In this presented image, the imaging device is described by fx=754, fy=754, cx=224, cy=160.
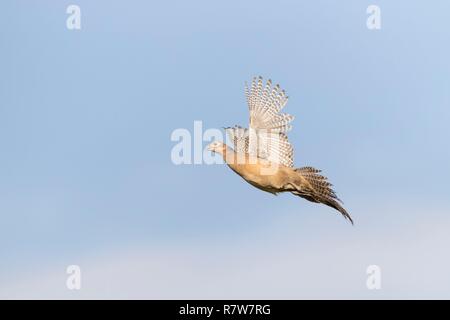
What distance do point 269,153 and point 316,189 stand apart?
1.59 metres

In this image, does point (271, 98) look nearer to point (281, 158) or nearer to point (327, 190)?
point (281, 158)

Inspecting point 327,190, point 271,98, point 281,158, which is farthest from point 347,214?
point 271,98

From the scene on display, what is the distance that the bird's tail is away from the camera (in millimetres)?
19859

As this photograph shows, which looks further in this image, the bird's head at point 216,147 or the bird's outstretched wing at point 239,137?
the bird's outstretched wing at point 239,137

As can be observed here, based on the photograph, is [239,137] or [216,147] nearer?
[216,147]

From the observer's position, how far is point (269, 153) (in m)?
19.7

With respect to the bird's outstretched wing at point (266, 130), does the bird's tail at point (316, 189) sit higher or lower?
lower

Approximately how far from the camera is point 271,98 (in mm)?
19984

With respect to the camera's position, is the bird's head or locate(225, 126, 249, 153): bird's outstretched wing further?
locate(225, 126, 249, 153): bird's outstretched wing

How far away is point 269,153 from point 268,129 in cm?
63

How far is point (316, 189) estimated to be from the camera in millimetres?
19938

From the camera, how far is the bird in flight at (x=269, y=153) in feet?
62.2

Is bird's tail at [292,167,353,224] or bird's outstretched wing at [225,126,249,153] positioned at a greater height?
bird's outstretched wing at [225,126,249,153]

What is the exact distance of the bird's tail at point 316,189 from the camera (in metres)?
19.9
